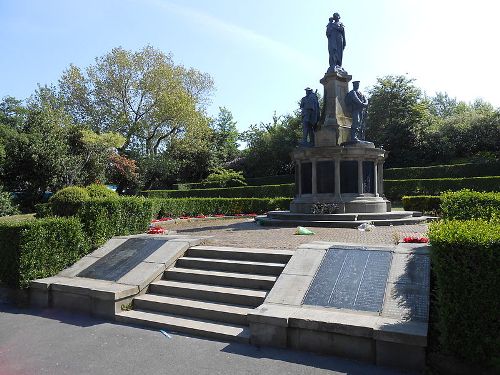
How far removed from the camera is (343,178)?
1664 centimetres

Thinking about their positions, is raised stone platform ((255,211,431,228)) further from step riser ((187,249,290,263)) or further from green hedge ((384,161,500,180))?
green hedge ((384,161,500,180))

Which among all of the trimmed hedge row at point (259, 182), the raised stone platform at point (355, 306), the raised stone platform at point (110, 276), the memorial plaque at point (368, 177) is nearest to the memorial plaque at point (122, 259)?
the raised stone platform at point (110, 276)

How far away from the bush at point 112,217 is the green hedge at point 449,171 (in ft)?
85.3

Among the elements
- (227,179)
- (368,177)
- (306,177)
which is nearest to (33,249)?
(306,177)

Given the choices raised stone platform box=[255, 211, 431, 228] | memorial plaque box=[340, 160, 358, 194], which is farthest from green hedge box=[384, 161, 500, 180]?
memorial plaque box=[340, 160, 358, 194]

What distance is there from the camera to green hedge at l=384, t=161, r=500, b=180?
29750mm

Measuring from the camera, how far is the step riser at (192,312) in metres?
6.43

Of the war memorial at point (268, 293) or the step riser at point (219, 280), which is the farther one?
the step riser at point (219, 280)

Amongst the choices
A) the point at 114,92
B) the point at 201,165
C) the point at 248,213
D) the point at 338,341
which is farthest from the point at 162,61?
the point at 338,341

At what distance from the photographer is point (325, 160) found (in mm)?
16750

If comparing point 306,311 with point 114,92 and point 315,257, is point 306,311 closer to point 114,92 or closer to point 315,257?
point 315,257

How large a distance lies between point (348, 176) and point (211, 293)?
35.9ft

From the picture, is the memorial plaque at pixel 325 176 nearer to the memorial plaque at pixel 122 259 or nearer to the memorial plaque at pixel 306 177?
the memorial plaque at pixel 306 177

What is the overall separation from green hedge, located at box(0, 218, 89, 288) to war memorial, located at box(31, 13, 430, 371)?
30 centimetres
